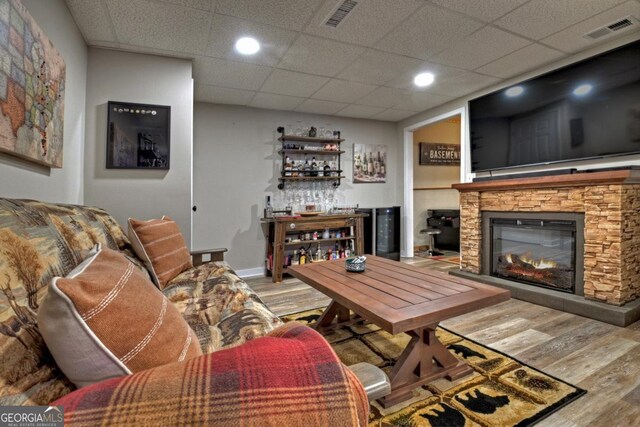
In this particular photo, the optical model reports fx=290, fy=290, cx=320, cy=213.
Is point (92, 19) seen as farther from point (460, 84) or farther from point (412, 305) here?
point (460, 84)

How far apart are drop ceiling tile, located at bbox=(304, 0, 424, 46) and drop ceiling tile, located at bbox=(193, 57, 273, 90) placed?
0.85m

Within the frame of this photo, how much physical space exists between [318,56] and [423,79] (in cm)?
130

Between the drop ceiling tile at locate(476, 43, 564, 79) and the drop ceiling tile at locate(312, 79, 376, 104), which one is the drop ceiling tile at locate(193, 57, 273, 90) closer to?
the drop ceiling tile at locate(312, 79, 376, 104)

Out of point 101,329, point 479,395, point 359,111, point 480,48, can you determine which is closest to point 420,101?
point 359,111

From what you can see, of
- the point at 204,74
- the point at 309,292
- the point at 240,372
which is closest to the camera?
the point at 240,372

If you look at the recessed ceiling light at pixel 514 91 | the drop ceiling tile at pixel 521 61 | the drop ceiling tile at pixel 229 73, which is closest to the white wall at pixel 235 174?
the drop ceiling tile at pixel 229 73

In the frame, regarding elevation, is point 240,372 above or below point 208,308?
above

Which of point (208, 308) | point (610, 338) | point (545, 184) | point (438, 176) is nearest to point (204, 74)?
Answer: point (208, 308)

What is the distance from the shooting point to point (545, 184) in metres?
2.67

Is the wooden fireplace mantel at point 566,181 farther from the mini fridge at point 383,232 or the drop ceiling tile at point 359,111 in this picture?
the drop ceiling tile at point 359,111

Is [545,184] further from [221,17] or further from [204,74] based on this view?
[204,74]

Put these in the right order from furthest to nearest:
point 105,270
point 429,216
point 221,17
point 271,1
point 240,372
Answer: point 429,216 < point 221,17 < point 271,1 < point 105,270 < point 240,372

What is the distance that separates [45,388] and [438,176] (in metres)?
6.02

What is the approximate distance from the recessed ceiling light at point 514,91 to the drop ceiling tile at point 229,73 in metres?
2.59
